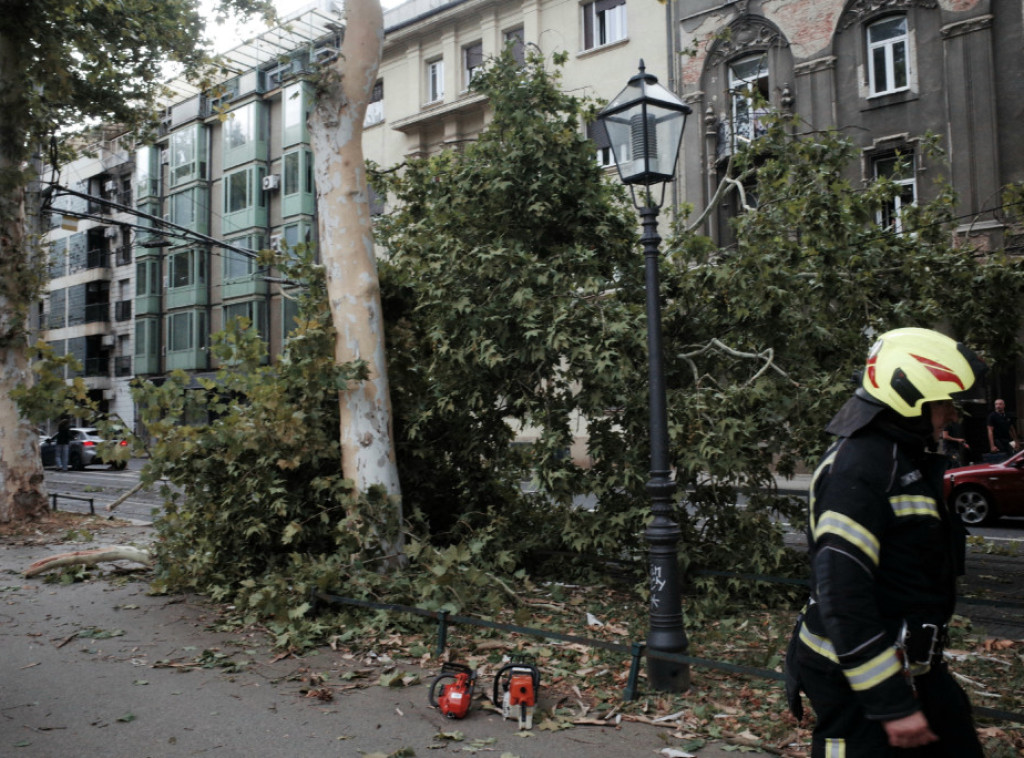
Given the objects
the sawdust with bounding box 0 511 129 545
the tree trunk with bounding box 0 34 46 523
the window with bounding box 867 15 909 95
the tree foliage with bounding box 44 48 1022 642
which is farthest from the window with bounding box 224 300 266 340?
the tree foliage with bounding box 44 48 1022 642

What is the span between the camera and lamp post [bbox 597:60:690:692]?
533cm

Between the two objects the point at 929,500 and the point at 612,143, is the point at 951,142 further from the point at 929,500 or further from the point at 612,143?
the point at 929,500

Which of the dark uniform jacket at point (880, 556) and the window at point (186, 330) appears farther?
the window at point (186, 330)

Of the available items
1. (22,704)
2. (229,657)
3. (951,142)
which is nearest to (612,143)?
(229,657)

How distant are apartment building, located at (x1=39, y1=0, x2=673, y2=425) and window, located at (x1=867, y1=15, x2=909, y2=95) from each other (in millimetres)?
5561

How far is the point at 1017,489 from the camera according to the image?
40.9ft

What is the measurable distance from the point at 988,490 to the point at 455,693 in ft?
35.8

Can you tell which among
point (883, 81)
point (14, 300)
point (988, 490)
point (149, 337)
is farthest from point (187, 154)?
point (988, 490)

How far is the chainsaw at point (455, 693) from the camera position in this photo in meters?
4.78

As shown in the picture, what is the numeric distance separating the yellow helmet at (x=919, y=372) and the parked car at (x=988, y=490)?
36.6 ft

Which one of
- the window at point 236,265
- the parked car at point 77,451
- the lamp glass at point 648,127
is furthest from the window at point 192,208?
the lamp glass at point 648,127

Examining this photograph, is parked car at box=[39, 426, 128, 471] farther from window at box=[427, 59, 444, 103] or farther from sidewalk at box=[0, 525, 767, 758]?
sidewalk at box=[0, 525, 767, 758]

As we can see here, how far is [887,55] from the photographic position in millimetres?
20859

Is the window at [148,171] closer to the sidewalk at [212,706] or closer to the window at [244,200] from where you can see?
the window at [244,200]
